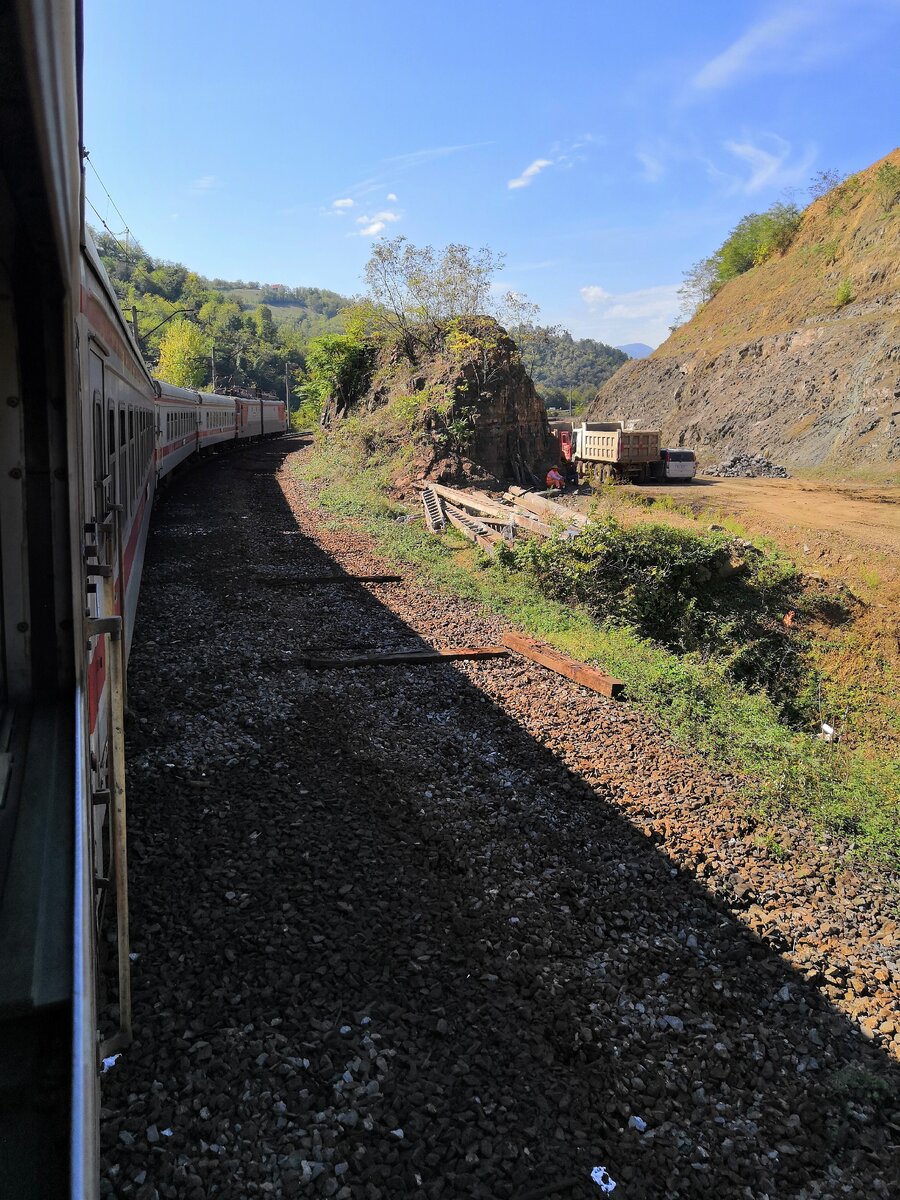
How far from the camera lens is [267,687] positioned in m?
7.67

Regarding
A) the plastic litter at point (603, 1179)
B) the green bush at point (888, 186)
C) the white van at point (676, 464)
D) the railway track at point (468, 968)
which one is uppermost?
the green bush at point (888, 186)

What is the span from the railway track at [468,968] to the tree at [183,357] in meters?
80.1

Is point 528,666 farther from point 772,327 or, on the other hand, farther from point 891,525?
point 772,327

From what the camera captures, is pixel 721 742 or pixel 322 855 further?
pixel 721 742

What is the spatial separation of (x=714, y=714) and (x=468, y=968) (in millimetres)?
4991

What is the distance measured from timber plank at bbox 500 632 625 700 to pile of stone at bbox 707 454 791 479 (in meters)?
24.2

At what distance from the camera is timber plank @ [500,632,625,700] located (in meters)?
8.42

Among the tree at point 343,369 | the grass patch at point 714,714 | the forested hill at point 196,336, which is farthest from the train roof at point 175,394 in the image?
the forested hill at point 196,336

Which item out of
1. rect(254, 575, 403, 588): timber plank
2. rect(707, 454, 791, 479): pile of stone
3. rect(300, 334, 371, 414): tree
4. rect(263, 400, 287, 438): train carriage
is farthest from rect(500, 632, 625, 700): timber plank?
rect(263, 400, 287, 438): train carriage

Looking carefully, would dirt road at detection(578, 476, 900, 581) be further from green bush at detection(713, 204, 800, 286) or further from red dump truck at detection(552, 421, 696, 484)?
green bush at detection(713, 204, 800, 286)

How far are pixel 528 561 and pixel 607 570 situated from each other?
55.1 inches

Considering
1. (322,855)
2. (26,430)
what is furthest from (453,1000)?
(26,430)

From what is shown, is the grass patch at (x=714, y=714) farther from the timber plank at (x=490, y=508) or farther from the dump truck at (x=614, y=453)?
the dump truck at (x=614, y=453)

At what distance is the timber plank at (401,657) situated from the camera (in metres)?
8.49
